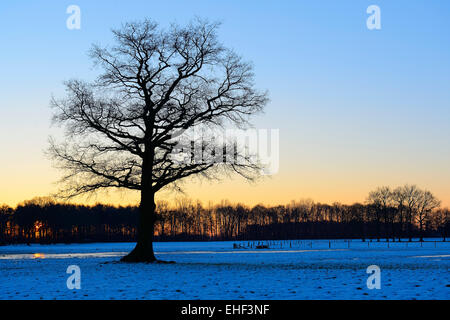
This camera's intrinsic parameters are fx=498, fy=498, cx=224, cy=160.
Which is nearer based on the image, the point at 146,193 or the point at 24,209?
the point at 146,193

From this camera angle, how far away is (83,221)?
182 metres

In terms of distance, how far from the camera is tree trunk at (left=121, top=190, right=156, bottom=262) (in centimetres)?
3438

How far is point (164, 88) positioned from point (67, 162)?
823cm

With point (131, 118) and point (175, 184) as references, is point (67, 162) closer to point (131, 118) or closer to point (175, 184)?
point (131, 118)

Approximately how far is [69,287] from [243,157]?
18.2m

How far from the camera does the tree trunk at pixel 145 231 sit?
34375 mm

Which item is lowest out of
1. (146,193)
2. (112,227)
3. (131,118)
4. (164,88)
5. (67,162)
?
(112,227)

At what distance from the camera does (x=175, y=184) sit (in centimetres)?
3562

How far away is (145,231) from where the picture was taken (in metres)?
34.9

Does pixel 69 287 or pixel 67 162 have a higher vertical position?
pixel 67 162

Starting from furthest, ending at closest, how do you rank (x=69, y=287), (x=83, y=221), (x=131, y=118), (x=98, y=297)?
(x=83, y=221) → (x=131, y=118) → (x=69, y=287) → (x=98, y=297)
